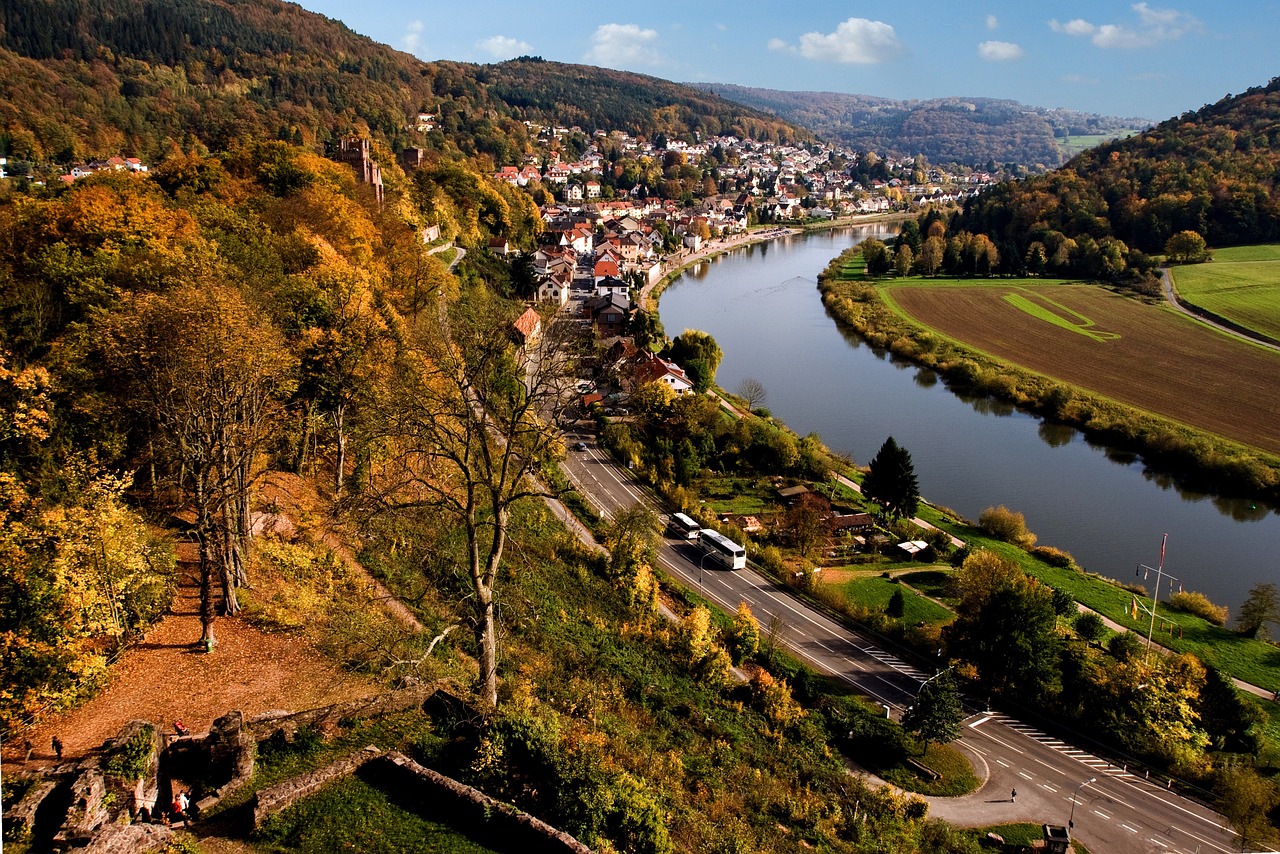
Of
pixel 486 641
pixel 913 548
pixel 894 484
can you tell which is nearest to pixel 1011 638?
pixel 913 548

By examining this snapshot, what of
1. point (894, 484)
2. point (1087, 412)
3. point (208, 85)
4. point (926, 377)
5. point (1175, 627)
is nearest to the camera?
point (1175, 627)

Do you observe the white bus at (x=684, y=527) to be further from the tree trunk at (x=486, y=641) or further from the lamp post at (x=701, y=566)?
the tree trunk at (x=486, y=641)

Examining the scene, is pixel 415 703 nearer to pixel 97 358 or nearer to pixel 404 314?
pixel 97 358

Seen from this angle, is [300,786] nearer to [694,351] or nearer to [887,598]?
[887,598]

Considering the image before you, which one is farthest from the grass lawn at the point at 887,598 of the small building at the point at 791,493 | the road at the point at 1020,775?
the small building at the point at 791,493

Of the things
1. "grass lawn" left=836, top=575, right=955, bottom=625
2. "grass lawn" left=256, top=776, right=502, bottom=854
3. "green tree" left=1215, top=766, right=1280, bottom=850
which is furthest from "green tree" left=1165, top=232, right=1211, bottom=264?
"grass lawn" left=256, top=776, right=502, bottom=854
